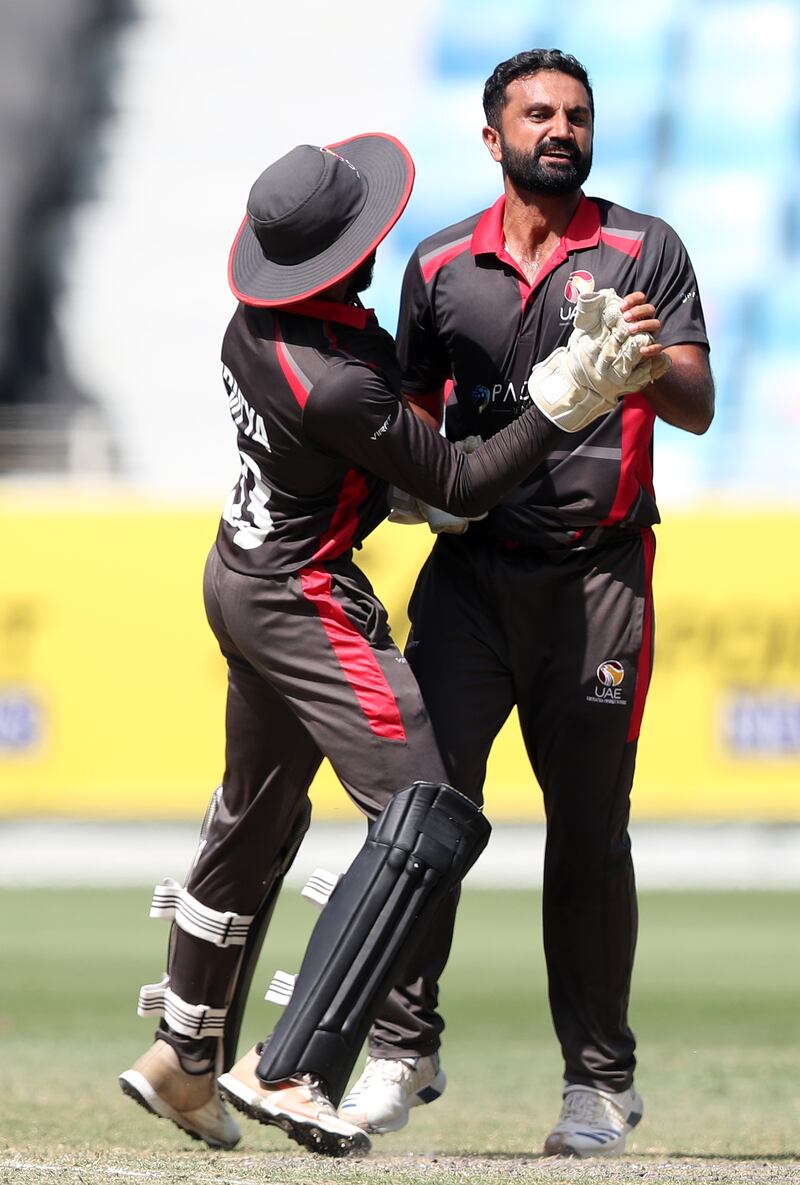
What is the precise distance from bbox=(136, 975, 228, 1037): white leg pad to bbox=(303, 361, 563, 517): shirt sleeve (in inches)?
50.8

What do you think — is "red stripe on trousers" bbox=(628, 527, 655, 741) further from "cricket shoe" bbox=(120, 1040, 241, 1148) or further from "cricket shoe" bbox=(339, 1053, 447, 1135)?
"cricket shoe" bbox=(120, 1040, 241, 1148)

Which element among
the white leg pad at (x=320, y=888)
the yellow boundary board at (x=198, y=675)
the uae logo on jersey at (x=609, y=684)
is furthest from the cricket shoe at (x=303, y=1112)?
the yellow boundary board at (x=198, y=675)

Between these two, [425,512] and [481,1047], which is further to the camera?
[481,1047]

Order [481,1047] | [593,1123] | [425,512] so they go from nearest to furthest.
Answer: [425,512] < [593,1123] < [481,1047]

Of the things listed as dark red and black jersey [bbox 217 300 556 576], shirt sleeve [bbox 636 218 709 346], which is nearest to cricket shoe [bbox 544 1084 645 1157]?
dark red and black jersey [bbox 217 300 556 576]

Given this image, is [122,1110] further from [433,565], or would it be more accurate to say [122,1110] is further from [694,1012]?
[694,1012]

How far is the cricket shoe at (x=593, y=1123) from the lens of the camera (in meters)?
4.17

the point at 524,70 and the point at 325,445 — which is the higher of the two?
Result: the point at 524,70

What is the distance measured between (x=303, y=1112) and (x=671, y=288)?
1940 millimetres

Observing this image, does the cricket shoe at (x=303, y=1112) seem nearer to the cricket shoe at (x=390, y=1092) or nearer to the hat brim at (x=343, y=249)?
the cricket shoe at (x=390, y=1092)

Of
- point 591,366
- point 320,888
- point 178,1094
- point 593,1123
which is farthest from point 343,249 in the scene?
point 593,1123

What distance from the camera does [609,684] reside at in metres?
4.28

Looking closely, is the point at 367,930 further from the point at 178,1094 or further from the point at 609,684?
the point at 609,684

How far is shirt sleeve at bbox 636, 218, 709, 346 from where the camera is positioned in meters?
4.17
